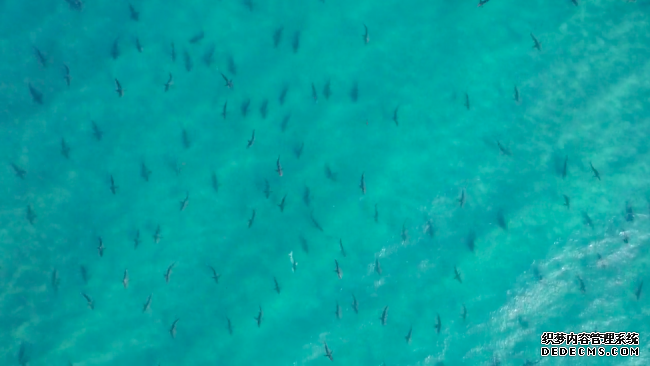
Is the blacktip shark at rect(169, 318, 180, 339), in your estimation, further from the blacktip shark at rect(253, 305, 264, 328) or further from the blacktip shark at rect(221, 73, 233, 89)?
the blacktip shark at rect(221, 73, 233, 89)

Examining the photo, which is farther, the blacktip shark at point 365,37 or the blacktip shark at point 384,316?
the blacktip shark at point 365,37

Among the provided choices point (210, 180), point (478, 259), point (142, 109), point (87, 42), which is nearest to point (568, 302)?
point (478, 259)

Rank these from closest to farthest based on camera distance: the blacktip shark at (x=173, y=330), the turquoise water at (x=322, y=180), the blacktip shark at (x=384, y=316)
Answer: the blacktip shark at (x=173, y=330)
the blacktip shark at (x=384, y=316)
the turquoise water at (x=322, y=180)

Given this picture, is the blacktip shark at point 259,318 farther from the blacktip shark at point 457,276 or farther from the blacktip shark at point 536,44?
the blacktip shark at point 536,44

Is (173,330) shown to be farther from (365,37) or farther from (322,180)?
(365,37)

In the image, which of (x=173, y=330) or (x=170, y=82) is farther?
(x=170, y=82)

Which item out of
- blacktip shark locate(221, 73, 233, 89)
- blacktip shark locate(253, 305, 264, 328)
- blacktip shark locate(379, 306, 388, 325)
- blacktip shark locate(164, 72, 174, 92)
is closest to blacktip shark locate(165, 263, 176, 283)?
blacktip shark locate(253, 305, 264, 328)

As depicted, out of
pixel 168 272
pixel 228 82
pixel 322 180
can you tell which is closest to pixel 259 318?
pixel 168 272

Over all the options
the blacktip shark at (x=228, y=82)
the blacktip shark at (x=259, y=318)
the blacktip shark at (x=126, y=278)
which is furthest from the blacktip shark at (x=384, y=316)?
the blacktip shark at (x=228, y=82)

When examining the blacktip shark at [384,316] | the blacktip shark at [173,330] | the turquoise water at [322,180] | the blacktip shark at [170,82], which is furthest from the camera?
the blacktip shark at [170,82]

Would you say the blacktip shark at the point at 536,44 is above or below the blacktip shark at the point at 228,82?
below
